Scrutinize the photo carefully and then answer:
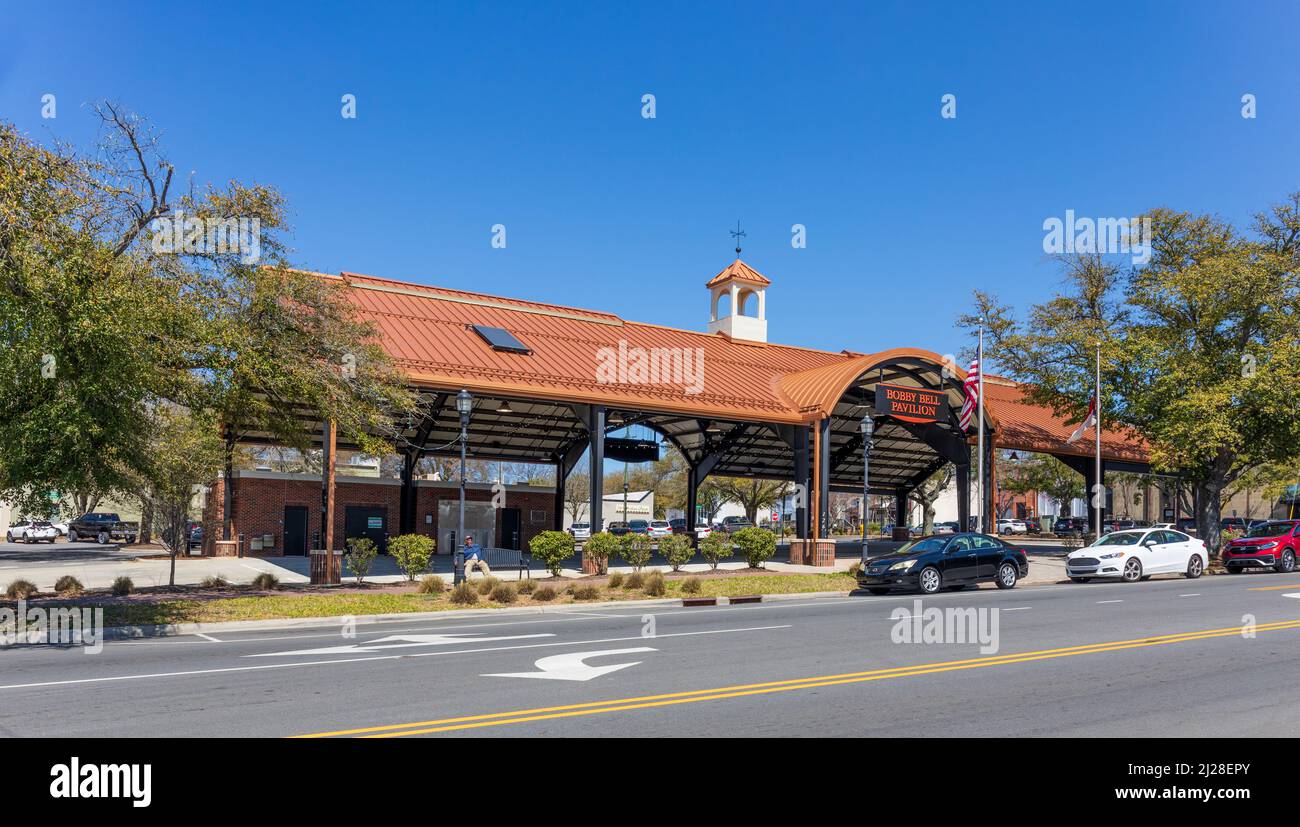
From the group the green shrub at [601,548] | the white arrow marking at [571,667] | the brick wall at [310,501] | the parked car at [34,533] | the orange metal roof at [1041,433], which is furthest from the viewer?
the parked car at [34,533]

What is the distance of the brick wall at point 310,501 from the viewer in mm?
34188

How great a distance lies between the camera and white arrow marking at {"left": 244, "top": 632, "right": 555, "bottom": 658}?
1278 centimetres

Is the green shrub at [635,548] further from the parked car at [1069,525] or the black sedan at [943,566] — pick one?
the parked car at [1069,525]

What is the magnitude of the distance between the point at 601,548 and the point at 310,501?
14949 millimetres

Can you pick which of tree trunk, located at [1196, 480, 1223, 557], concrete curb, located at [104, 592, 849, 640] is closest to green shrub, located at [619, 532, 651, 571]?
concrete curb, located at [104, 592, 849, 640]

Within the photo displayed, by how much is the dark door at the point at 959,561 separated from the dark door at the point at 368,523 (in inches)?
871

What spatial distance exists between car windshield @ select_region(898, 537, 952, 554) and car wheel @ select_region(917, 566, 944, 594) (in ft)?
1.60

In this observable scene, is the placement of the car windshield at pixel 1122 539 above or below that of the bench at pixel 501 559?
above

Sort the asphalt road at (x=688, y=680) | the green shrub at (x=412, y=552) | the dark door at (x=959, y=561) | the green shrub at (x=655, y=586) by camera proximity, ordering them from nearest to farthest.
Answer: the asphalt road at (x=688, y=680)
the green shrub at (x=655, y=586)
the dark door at (x=959, y=561)
the green shrub at (x=412, y=552)

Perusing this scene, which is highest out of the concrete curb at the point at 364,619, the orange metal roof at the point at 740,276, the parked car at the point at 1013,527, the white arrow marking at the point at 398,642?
the orange metal roof at the point at 740,276

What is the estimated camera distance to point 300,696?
9172 mm

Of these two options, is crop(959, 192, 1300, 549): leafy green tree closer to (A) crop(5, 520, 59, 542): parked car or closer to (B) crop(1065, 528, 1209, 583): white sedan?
(B) crop(1065, 528, 1209, 583): white sedan

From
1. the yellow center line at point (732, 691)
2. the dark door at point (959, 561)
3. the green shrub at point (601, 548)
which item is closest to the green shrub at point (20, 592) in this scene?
the green shrub at point (601, 548)
